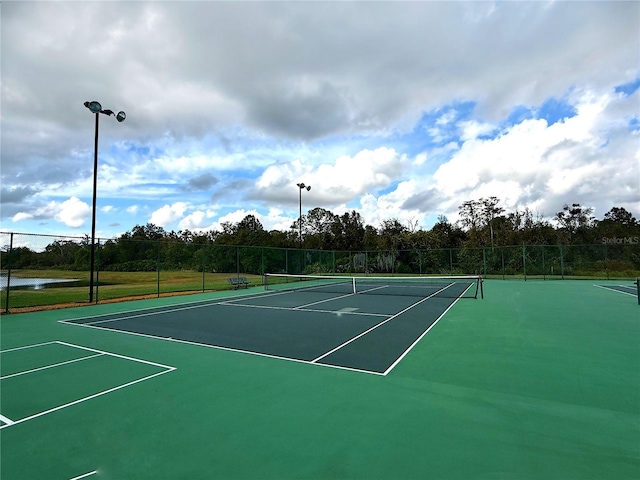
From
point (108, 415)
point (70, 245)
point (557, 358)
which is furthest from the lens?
point (70, 245)

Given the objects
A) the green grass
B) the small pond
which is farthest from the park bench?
the small pond

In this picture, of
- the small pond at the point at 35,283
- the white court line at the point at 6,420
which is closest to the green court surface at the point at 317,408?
the white court line at the point at 6,420

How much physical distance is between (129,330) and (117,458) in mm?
5752

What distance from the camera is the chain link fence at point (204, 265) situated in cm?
1281

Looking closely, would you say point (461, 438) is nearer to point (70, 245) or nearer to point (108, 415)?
point (108, 415)

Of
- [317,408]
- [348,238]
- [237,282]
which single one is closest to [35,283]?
[237,282]

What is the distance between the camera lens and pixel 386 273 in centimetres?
3019

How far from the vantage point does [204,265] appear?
1766 centimetres

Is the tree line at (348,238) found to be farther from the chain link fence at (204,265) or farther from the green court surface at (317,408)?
the green court surface at (317,408)

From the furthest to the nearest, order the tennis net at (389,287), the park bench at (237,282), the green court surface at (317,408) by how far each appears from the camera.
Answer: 1. the park bench at (237,282)
2. the tennis net at (389,287)
3. the green court surface at (317,408)

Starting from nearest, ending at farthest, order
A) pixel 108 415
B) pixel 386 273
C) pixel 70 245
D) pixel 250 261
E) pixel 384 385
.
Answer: pixel 108 415, pixel 384 385, pixel 70 245, pixel 250 261, pixel 386 273

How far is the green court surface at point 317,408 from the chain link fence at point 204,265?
22.3 feet

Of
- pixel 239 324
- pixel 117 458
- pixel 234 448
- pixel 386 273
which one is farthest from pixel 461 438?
pixel 386 273

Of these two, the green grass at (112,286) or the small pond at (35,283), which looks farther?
the green grass at (112,286)
